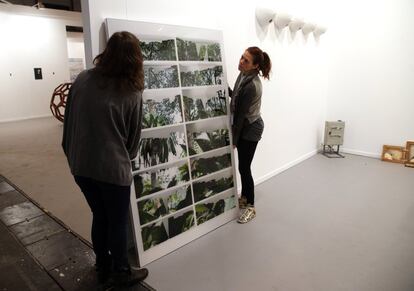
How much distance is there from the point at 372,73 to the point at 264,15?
2.50m

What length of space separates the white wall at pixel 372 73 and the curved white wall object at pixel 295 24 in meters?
1.27

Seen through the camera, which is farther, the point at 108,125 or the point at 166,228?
the point at 166,228

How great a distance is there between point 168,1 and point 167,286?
2.21m

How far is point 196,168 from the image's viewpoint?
2.70m

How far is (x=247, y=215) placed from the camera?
9.84 feet

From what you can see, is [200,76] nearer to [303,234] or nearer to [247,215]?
[247,215]

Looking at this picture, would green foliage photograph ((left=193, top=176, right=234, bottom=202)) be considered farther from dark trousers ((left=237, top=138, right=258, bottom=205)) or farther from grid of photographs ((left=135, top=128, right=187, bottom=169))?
grid of photographs ((left=135, top=128, right=187, bottom=169))

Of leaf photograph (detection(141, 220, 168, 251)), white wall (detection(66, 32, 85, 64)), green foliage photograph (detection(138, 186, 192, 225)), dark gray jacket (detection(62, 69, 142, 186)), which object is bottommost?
leaf photograph (detection(141, 220, 168, 251))

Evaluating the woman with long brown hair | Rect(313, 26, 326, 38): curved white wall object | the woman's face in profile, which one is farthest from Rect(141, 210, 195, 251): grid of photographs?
Rect(313, 26, 326, 38): curved white wall object

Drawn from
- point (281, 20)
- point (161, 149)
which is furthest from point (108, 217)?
point (281, 20)

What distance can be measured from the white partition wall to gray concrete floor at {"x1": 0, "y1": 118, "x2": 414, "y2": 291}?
21cm

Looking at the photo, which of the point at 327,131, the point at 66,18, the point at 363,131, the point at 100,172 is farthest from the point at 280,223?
the point at 66,18

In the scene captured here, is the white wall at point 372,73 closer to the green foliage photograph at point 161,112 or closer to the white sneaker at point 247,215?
the white sneaker at point 247,215

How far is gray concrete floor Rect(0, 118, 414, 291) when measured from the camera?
2.16 m
